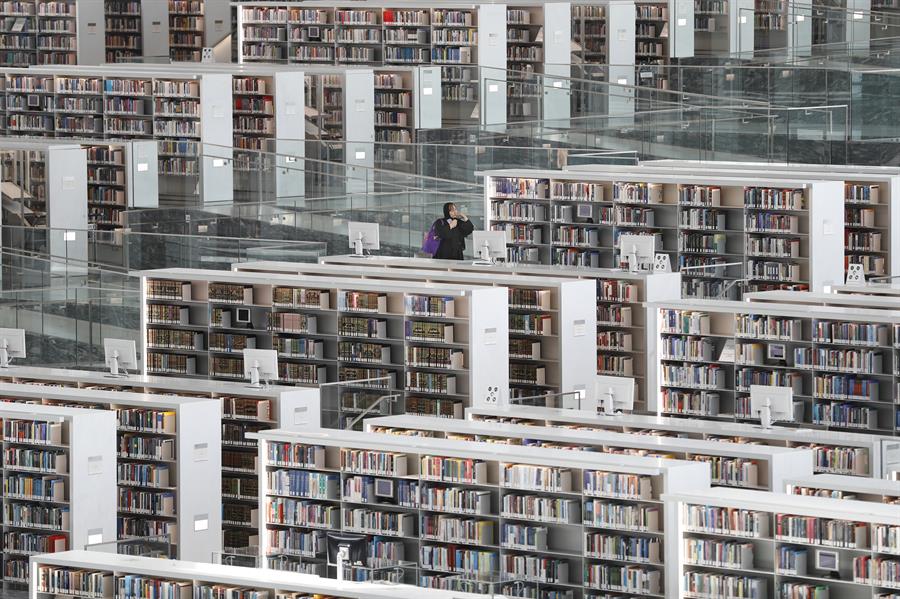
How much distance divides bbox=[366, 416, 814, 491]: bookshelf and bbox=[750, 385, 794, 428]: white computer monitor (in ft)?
2.81

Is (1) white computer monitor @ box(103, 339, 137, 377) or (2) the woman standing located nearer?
(1) white computer monitor @ box(103, 339, 137, 377)

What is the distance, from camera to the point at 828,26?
27969 millimetres

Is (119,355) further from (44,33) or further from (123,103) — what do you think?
(44,33)

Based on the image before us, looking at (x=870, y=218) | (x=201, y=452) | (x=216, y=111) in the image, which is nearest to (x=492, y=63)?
(x=216, y=111)

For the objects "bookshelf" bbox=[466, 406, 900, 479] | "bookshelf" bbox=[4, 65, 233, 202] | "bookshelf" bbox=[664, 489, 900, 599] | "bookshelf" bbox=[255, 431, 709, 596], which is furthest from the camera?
"bookshelf" bbox=[4, 65, 233, 202]

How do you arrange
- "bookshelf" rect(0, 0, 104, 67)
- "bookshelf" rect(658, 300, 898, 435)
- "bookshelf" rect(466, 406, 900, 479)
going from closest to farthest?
"bookshelf" rect(466, 406, 900, 479) → "bookshelf" rect(658, 300, 898, 435) → "bookshelf" rect(0, 0, 104, 67)

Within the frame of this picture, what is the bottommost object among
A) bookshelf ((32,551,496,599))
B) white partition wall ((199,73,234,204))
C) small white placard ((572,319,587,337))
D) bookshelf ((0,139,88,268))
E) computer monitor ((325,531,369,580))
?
bookshelf ((32,551,496,599))

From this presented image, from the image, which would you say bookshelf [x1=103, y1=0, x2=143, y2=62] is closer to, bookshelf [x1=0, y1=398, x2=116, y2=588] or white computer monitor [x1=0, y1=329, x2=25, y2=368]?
white computer monitor [x1=0, y1=329, x2=25, y2=368]

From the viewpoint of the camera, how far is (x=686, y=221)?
2039 cm

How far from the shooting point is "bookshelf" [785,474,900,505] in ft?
41.0

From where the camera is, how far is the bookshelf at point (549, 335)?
57.8 feet

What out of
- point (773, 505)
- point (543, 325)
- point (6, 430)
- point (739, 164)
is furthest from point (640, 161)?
point (773, 505)

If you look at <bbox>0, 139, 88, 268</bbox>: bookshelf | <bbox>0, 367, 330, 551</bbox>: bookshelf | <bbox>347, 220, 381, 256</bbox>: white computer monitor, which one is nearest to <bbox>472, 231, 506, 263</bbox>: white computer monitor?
<bbox>347, 220, 381, 256</bbox>: white computer monitor

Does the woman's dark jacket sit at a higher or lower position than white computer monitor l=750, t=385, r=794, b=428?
higher
